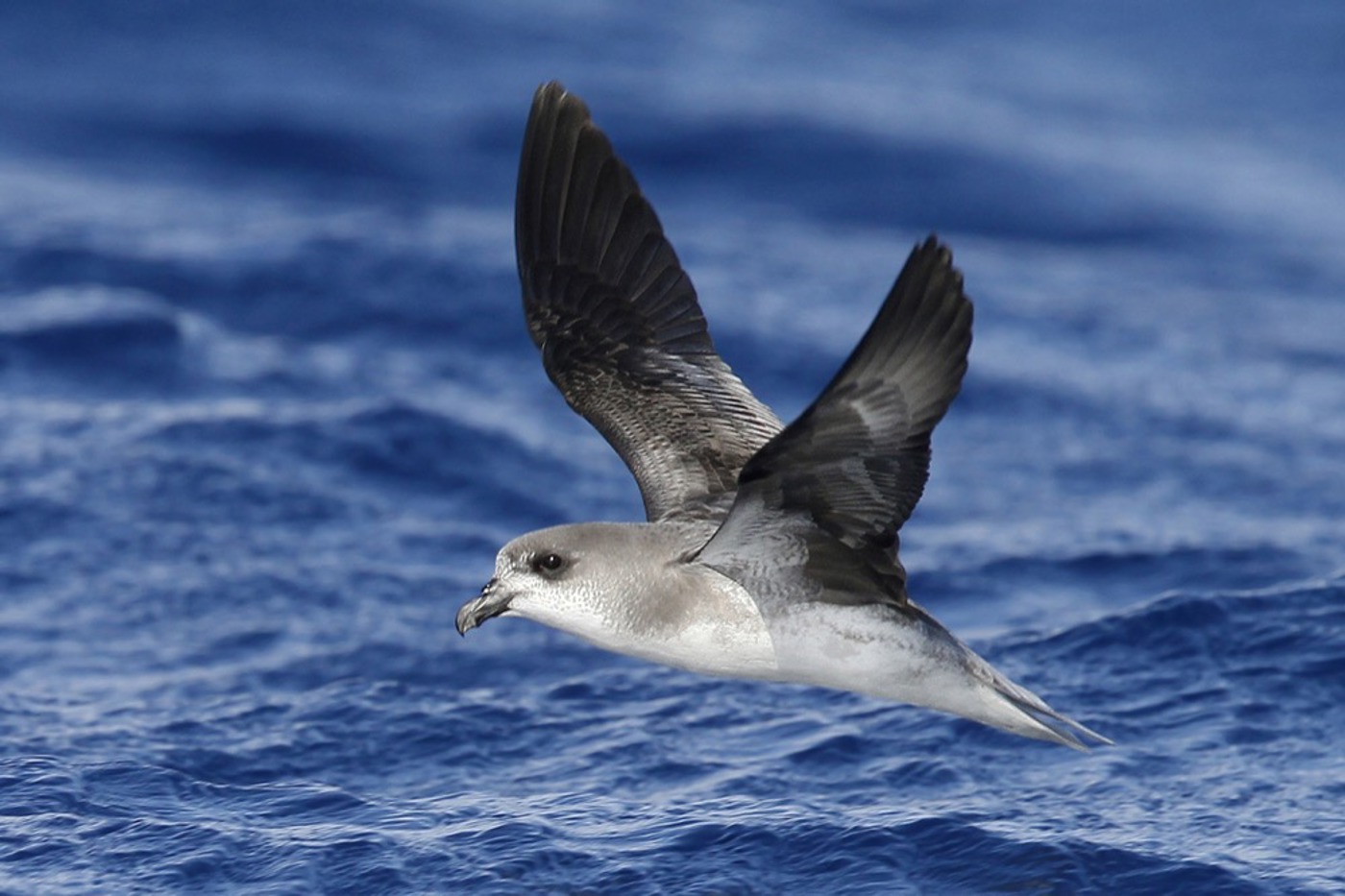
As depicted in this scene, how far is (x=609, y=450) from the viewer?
11969 mm

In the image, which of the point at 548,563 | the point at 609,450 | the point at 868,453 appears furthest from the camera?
the point at 609,450

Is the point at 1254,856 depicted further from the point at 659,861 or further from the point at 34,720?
the point at 34,720

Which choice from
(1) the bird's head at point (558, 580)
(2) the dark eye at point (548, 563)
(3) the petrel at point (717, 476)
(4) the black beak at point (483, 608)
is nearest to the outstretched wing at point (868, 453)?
(3) the petrel at point (717, 476)

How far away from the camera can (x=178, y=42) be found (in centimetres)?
1602

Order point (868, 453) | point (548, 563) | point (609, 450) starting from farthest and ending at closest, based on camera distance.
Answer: point (609, 450) → point (548, 563) → point (868, 453)

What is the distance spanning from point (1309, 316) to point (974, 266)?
7.38 feet

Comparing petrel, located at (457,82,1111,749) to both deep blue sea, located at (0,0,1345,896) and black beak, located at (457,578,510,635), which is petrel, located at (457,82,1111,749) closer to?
black beak, located at (457,578,510,635)

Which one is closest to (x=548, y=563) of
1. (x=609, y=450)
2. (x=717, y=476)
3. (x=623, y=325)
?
(x=717, y=476)

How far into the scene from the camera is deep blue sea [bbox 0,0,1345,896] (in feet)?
25.3

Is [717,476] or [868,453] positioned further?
[717,476]

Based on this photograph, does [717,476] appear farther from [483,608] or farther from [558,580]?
[483,608]

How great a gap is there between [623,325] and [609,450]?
4.18 m

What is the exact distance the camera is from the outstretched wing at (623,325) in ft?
24.6

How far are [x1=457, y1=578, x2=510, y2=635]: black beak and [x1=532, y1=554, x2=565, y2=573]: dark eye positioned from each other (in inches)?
5.5
